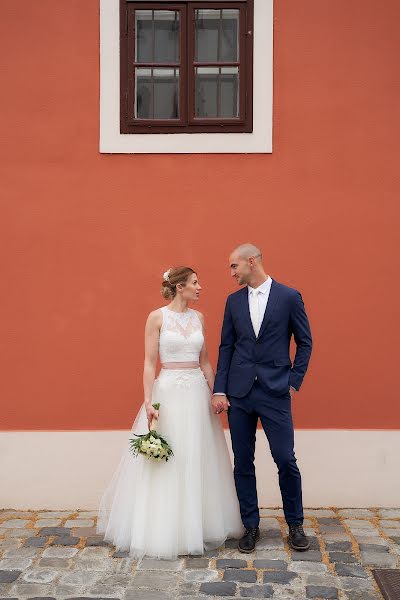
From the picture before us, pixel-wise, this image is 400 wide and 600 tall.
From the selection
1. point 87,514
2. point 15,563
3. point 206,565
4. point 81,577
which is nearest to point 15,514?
point 87,514

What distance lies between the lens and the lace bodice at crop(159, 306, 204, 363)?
464 centimetres

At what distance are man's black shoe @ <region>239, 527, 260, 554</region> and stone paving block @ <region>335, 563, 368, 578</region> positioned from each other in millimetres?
584

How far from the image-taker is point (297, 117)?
5.43m

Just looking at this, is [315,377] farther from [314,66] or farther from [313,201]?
[314,66]

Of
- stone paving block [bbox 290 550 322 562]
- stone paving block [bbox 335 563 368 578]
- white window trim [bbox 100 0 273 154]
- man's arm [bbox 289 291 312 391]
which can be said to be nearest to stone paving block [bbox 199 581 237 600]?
stone paving block [bbox 290 550 322 562]

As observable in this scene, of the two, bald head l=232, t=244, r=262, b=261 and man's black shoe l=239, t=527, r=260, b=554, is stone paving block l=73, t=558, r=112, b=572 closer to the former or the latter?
man's black shoe l=239, t=527, r=260, b=554

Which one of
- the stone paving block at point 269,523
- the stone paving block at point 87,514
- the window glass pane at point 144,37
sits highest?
the window glass pane at point 144,37

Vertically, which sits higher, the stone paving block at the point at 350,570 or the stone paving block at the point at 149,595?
the stone paving block at the point at 149,595

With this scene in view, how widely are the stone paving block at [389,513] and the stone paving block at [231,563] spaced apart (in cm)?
143

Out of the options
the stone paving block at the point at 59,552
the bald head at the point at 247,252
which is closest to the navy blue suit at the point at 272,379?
the bald head at the point at 247,252

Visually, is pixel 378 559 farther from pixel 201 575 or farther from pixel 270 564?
pixel 201 575

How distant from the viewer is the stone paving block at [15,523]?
16.6ft

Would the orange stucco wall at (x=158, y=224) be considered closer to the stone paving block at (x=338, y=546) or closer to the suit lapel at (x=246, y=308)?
the suit lapel at (x=246, y=308)

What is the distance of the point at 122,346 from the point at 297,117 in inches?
89.9
